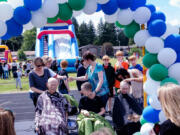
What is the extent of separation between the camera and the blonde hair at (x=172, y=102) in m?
2.35

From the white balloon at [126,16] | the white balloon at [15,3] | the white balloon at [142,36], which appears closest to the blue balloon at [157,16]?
the white balloon at [142,36]

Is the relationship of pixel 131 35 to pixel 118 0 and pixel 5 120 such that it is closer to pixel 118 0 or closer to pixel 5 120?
pixel 118 0

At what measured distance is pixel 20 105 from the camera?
354 inches

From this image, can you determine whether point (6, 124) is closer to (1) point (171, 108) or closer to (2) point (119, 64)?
(1) point (171, 108)

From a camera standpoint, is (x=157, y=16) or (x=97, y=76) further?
(x=97, y=76)

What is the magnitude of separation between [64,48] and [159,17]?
16.0 meters

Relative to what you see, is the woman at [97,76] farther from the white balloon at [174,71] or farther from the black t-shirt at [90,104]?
the white balloon at [174,71]

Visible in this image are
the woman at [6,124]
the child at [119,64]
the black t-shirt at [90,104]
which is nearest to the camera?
the woman at [6,124]

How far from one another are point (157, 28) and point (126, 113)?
1.53 m

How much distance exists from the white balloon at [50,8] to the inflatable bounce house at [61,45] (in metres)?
13.7

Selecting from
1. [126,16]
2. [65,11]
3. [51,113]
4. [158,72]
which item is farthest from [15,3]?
[158,72]

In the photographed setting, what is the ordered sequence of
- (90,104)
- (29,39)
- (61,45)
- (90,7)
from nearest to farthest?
1. (90,7)
2. (90,104)
3. (61,45)
4. (29,39)

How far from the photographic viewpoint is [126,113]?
432 cm

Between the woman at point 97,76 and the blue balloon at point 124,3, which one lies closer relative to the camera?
the blue balloon at point 124,3
